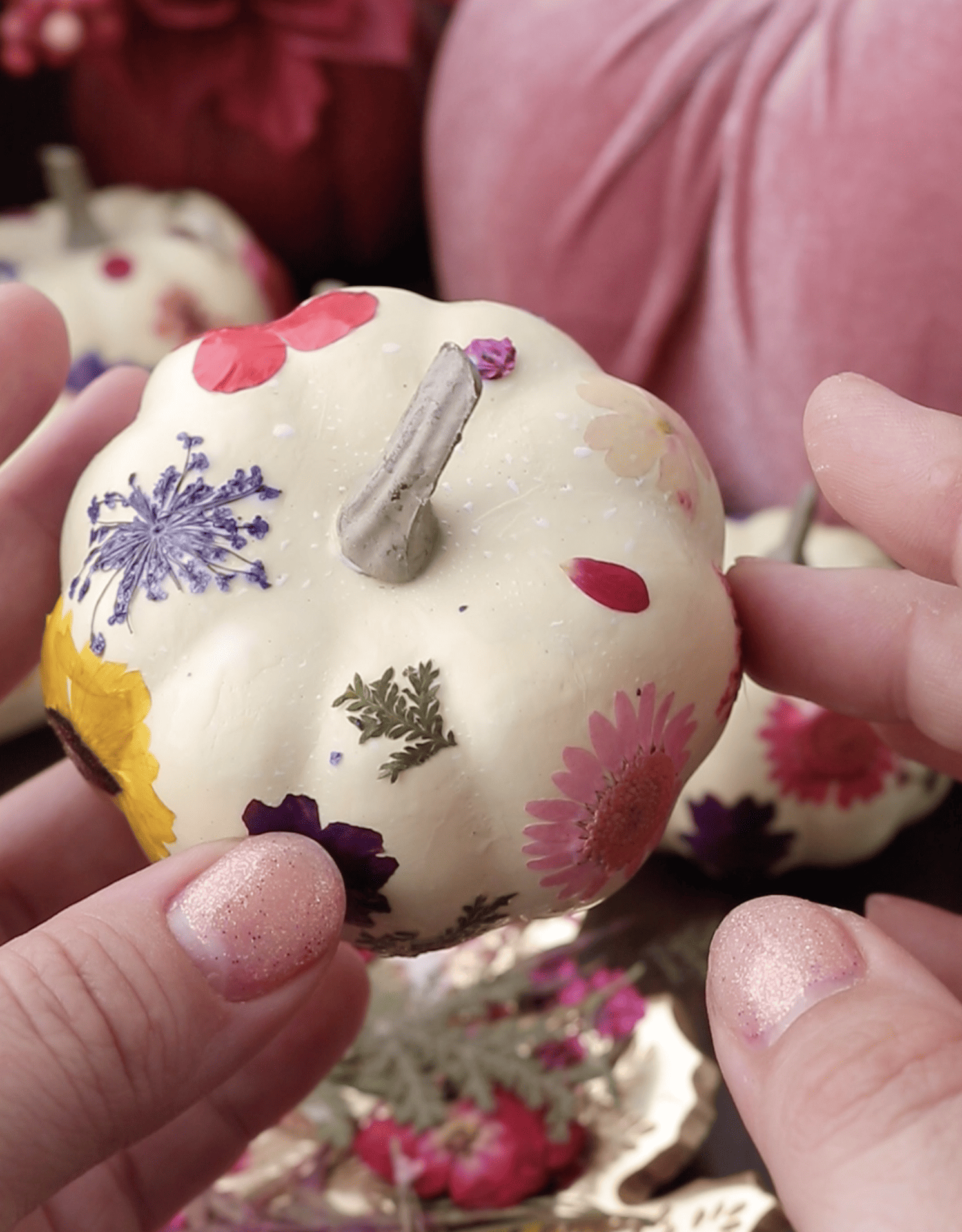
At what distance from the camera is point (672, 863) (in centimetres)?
99

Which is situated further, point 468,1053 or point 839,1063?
point 468,1053

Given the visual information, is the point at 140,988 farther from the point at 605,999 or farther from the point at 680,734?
the point at 605,999

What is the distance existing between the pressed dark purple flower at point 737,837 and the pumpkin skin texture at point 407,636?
0.37 m

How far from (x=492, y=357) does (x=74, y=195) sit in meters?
0.76

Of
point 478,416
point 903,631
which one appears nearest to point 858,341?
point 903,631

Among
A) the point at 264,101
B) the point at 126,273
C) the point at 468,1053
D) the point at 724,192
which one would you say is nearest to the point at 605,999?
the point at 468,1053

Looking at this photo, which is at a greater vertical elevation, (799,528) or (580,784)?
(580,784)

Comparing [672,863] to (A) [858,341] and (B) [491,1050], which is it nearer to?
(B) [491,1050]

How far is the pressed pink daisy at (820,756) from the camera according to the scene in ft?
2.94

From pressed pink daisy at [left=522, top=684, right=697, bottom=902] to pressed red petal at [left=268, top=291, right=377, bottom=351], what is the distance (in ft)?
A: 0.67

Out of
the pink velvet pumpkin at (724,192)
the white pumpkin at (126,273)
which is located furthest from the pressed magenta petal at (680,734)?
the white pumpkin at (126,273)

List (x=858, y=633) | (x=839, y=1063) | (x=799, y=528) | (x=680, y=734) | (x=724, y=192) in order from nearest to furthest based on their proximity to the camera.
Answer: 1. (x=839, y=1063)
2. (x=680, y=734)
3. (x=858, y=633)
4. (x=799, y=528)
5. (x=724, y=192)

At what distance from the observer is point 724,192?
1.01 metres

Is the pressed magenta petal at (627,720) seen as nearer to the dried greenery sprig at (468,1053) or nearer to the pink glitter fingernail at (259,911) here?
the pink glitter fingernail at (259,911)
